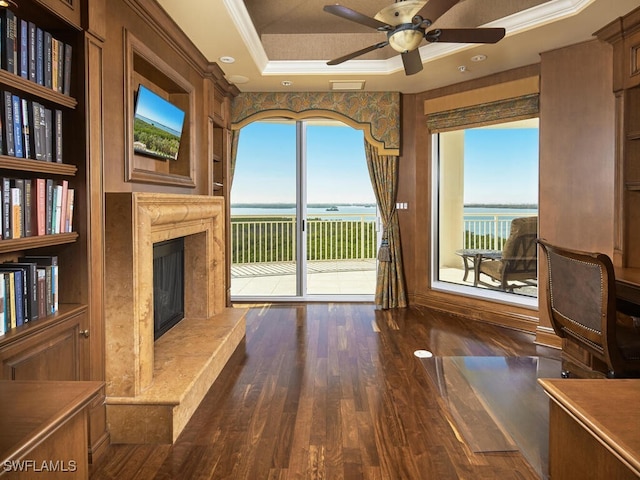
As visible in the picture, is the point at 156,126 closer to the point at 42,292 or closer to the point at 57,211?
the point at 57,211

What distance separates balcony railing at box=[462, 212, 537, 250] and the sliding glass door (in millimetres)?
1216

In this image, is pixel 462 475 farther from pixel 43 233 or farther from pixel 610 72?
pixel 610 72

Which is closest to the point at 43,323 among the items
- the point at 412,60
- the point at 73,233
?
the point at 73,233

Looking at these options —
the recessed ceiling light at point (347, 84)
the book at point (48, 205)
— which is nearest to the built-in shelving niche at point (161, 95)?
the book at point (48, 205)

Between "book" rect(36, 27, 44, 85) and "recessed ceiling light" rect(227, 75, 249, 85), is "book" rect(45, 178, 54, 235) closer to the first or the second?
"book" rect(36, 27, 44, 85)

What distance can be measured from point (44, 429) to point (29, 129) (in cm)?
139

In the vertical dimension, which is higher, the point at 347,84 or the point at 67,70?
the point at 347,84

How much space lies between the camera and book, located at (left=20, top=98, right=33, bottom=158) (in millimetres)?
1842

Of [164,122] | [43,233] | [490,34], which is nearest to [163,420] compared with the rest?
[43,233]

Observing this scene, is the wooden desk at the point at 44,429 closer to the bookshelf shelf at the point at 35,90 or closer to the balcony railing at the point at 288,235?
the bookshelf shelf at the point at 35,90

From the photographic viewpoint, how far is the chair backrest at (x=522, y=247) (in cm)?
456

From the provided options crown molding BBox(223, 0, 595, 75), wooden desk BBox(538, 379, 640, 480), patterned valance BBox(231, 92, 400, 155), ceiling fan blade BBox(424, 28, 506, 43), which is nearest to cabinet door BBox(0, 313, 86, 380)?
wooden desk BBox(538, 379, 640, 480)

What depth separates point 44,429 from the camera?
3.17ft

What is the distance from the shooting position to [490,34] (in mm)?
2818
